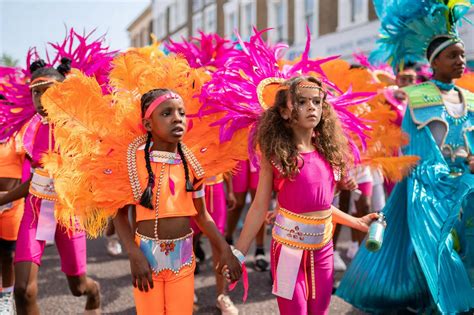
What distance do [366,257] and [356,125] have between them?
112cm

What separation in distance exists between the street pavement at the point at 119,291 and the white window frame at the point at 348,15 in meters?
10.1

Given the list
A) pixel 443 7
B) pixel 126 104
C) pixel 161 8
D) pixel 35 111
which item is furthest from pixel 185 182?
pixel 161 8

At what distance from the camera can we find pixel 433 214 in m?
3.33

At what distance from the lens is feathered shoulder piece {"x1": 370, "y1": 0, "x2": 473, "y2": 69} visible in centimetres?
375

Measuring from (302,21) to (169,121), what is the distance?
14.8 meters

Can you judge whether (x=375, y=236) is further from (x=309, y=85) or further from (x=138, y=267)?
(x=138, y=267)

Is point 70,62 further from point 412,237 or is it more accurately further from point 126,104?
point 412,237

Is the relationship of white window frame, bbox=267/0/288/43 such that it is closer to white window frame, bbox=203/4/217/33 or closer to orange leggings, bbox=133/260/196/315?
white window frame, bbox=203/4/217/33

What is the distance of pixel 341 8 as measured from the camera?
48.3 feet

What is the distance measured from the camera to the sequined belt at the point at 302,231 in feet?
8.34

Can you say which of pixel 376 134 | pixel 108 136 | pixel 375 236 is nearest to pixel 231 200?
pixel 376 134

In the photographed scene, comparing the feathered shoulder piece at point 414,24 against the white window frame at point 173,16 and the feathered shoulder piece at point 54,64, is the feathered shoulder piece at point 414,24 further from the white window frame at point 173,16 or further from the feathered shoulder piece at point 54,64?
the white window frame at point 173,16

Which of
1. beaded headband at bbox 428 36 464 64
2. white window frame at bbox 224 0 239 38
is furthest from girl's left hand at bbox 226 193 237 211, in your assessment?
white window frame at bbox 224 0 239 38

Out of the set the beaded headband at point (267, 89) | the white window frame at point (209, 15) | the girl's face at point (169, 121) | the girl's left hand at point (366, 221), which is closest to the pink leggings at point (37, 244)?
the girl's face at point (169, 121)
